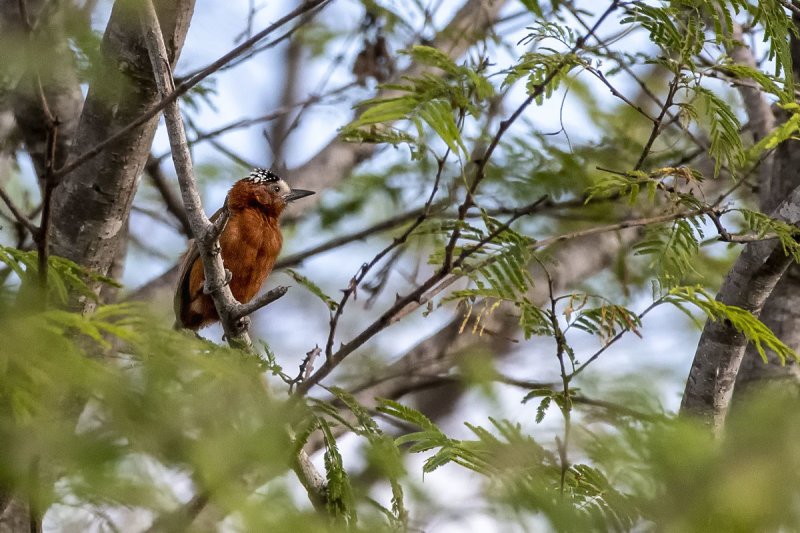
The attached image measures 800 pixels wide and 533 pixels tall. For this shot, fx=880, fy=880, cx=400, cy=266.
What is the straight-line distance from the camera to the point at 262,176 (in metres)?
5.93

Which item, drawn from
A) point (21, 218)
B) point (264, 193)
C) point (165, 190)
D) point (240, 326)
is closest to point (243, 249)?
point (264, 193)

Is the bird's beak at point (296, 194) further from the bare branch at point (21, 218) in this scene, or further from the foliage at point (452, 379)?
the bare branch at point (21, 218)

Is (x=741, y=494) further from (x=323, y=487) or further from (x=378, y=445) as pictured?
(x=323, y=487)

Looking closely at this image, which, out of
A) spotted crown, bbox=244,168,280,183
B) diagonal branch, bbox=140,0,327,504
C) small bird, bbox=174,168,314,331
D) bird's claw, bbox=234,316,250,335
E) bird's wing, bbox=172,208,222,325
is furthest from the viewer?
spotted crown, bbox=244,168,280,183

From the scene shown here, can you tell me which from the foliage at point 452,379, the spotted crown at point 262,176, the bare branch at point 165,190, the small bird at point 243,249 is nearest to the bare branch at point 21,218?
the foliage at point 452,379

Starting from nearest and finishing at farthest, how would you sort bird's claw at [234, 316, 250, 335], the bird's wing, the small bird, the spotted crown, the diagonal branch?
the diagonal branch
bird's claw at [234, 316, 250, 335]
the bird's wing
the small bird
the spotted crown

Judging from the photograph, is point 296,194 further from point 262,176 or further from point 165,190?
point 165,190

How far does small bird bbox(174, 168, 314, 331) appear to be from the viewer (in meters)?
5.40

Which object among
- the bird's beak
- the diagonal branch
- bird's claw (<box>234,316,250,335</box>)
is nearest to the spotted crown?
the bird's beak

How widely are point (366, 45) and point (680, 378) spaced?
120 inches

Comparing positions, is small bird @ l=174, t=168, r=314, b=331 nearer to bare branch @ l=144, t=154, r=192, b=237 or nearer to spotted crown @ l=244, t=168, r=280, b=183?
spotted crown @ l=244, t=168, r=280, b=183

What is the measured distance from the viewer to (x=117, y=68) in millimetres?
3533

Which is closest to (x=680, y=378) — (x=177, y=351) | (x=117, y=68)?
(x=117, y=68)

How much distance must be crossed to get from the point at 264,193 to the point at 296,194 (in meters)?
0.26
